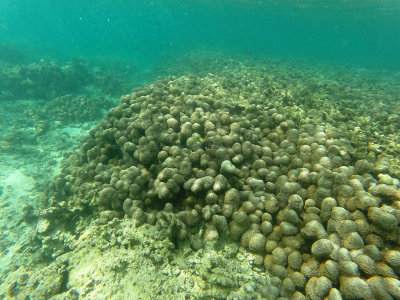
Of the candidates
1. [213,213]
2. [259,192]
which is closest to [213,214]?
[213,213]

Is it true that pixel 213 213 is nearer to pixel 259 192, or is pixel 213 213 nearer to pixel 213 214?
pixel 213 214

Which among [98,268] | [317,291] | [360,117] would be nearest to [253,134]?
[317,291]

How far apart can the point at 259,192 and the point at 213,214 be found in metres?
0.91

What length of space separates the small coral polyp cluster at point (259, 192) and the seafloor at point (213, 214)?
19 mm

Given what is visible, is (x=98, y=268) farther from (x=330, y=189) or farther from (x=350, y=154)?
(x=350, y=154)

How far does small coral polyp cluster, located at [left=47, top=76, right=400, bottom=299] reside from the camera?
8.57 feet

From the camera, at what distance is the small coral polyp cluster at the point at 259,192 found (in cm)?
261

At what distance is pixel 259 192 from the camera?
144 inches

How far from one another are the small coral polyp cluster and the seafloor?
0.06 ft

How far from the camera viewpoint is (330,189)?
324 cm

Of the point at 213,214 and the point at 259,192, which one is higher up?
the point at 259,192

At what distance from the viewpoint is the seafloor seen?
268 cm

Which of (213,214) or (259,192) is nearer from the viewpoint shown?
(213,214)

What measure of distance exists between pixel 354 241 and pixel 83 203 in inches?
185
